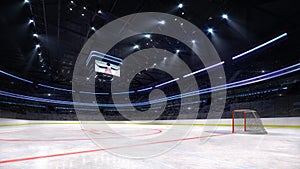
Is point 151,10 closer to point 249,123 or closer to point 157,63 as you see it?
point 249,123

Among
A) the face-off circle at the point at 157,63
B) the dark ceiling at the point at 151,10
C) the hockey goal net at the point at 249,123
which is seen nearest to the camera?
the face-off circle at the point at 157,63

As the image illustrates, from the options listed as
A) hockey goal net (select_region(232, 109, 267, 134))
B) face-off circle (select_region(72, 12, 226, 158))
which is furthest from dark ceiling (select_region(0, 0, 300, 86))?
hockey goal net (select_region(232, 109, 267, 134))

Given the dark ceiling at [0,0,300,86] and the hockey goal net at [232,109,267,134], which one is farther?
the dark ceiling at [0,0,300,86]

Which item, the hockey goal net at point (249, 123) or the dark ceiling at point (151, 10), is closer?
the hockey goal net at point (249, 123)

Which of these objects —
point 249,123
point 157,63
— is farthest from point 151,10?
point 157,63

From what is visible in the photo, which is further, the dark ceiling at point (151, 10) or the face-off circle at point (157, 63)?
the dark ceiling at point (151, 10)

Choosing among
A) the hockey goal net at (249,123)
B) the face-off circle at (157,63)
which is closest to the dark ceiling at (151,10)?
the face-off circle at (157,63)

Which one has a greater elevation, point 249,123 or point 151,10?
point 151,10

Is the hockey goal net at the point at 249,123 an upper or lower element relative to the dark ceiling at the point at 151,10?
lower

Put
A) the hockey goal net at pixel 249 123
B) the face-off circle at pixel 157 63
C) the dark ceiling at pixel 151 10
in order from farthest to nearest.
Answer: the dark ceiling at pixel 151 10 < the hockey goal net at pixel 249 123 < the face-off circle at pixel 157 63

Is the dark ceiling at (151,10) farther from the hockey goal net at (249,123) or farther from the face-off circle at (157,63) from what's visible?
the hockey goal net at (249,123)

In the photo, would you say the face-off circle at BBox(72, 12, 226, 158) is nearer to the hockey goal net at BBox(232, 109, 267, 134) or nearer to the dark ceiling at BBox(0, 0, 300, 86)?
the dark ceiling at BBox(0, 0, 300, 86)

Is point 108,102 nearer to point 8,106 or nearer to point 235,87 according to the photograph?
point 8,106

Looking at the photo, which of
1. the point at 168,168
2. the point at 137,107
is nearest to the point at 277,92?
the point at 168,168
